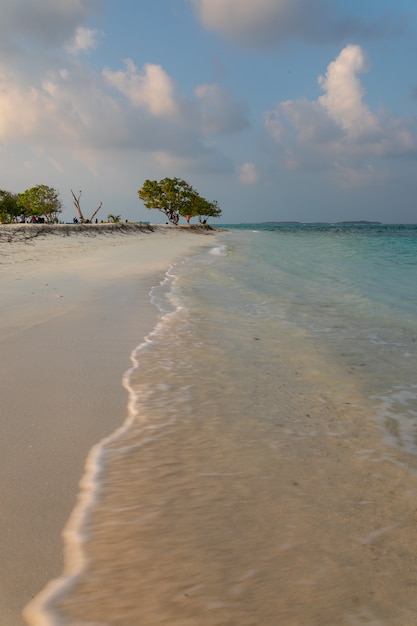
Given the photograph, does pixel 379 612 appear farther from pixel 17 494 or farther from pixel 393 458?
pixel 17 494

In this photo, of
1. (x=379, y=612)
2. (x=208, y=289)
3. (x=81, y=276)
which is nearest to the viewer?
(x=379, y=612)

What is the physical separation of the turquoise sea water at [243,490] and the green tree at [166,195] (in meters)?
76.3

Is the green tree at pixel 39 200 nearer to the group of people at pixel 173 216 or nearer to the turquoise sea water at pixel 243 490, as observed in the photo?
the group of people at pixel 173 216

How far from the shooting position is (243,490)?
242 cm

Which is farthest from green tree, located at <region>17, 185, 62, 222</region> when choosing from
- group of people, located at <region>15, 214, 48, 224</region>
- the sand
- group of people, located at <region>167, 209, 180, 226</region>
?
the sand

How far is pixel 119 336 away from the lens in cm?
585

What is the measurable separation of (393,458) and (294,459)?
0.69m

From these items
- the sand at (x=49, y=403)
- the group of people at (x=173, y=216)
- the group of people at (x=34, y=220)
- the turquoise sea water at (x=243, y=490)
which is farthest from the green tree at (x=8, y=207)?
the turquoise sea water at (x=243, y=490)

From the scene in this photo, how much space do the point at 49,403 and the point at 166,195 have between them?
259ft

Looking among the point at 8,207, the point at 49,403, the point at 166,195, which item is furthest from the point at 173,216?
the point at 49,403

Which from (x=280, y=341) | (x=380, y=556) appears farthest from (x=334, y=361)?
(x=380, y=556)

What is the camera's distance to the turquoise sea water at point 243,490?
1.66 meters

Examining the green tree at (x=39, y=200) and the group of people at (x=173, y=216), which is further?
the group of people at (x=173, y=216)

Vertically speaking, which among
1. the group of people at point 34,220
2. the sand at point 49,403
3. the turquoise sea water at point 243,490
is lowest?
the turquoise sea water at point 243,490
